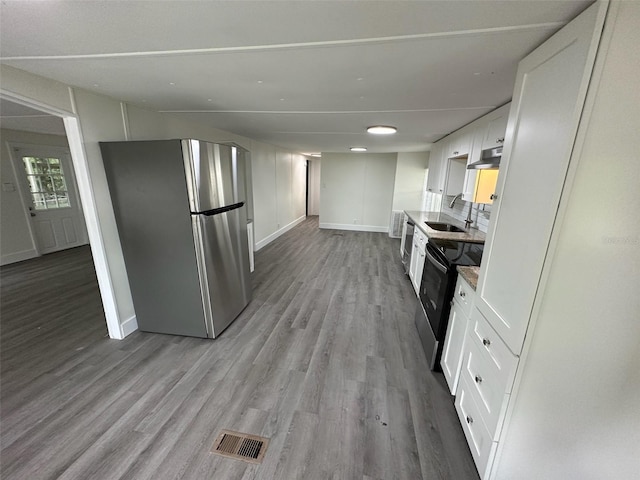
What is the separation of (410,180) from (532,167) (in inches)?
223

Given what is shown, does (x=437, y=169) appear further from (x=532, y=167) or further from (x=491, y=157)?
(x=532, y=167)

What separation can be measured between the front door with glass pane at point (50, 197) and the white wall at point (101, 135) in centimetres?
399

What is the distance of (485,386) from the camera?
144cm

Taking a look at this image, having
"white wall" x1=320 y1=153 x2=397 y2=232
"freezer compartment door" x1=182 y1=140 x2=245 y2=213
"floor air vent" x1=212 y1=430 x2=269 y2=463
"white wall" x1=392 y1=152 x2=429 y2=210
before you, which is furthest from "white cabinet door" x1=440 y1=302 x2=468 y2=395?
"white wall" x1=320 y1=153 x2=397 y2=232

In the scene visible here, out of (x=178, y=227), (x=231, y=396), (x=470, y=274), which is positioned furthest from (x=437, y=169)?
(x=231, y=396)

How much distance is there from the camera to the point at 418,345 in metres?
2.59

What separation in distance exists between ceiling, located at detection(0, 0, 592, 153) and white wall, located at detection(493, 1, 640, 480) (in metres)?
0.41

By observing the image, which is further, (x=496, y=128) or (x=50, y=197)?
(x=50, y=197)

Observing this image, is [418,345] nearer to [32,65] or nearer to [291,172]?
[32,65]

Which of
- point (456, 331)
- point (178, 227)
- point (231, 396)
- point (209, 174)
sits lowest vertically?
point (231, 396)

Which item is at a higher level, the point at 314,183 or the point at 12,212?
the point at 314,183

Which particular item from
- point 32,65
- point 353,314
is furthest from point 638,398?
point 32,65

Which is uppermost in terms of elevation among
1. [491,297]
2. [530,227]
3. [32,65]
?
[32,65]

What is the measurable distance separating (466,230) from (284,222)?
486 centimetres
